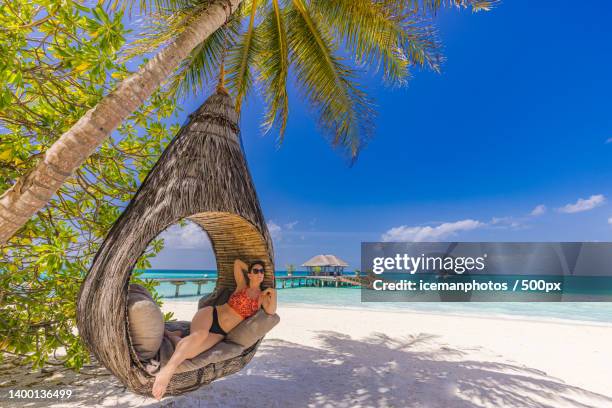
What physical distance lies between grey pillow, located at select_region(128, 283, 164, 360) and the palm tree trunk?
678 mm

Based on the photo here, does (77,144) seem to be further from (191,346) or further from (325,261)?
(325,261)

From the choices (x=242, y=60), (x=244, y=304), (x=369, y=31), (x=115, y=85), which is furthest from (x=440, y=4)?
(x=244, y=304)

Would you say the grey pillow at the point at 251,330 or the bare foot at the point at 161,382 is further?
the grey pillow at the point at 251,330

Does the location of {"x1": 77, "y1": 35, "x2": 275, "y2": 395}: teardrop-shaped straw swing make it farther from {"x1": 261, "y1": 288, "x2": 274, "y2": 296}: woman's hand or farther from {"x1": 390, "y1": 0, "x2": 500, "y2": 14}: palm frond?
{"x1": 390, "y1": 0, "x2": 500, "y2": 14}: palm frond

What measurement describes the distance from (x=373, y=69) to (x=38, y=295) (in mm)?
3980

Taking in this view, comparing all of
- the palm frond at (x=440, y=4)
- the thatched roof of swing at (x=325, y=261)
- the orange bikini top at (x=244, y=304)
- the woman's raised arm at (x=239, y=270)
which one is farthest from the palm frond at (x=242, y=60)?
the thatched roof of swing at (x=325, y=261)

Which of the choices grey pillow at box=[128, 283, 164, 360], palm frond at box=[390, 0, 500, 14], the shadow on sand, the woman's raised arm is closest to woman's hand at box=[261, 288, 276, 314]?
the woman's raised arm

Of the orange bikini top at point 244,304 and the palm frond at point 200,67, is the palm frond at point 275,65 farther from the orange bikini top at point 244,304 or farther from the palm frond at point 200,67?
the orange bikini top at point 244,304

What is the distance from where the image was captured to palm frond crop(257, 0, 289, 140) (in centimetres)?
411

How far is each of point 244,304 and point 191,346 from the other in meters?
0.51

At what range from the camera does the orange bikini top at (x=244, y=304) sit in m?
2.22

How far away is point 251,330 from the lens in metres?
2.02

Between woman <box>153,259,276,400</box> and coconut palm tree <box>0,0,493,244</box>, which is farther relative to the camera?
coconut palm tree <box>0,0,493,244</box>

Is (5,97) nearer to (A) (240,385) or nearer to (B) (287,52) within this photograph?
(A) (240,385)
